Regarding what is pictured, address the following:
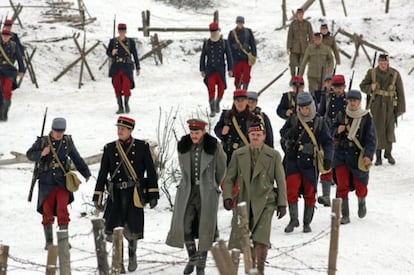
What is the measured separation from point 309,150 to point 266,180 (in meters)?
1.73

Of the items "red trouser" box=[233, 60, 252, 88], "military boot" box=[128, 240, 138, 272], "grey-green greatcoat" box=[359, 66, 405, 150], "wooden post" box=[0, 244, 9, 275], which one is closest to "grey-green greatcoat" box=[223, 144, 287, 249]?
"military boot" box=[128, 240, 138, 272]

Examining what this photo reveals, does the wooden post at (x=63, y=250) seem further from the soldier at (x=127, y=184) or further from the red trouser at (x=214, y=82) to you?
the red trouser at (x=214, y=82)

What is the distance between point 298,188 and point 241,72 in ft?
25.7

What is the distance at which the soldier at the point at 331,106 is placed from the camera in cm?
1135

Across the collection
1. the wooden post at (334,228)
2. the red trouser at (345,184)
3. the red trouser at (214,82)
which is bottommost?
the red trouser at (345,184)

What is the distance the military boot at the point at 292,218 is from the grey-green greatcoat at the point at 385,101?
13.1 ft

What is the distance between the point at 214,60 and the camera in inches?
635

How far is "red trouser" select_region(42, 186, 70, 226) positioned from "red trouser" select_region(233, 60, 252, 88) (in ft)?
26.5

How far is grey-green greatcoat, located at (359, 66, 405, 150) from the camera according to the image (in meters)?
13.5

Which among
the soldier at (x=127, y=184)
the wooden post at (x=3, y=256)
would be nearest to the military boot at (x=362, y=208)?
the soldier at (x=127, y=184)

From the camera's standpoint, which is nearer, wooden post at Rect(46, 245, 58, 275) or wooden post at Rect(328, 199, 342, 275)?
wooden post at Rect(46, 245, 58, 275)

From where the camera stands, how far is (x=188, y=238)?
8.64 metres

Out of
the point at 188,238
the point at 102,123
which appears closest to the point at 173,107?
the point at 102,123

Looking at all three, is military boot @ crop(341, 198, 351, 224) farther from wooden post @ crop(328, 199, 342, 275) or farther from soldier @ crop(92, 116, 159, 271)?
wooden post @ crop(328, 199, 342, 275)
